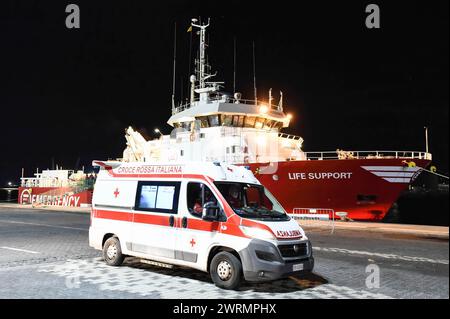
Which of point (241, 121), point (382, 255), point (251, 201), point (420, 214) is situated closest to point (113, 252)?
point (251, 201)

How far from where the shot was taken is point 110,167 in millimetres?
9414

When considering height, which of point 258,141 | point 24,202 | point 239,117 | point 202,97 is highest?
point 202,97

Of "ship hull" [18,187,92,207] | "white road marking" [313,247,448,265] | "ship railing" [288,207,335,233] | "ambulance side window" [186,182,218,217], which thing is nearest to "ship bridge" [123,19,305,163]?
"ship railing" [288,207,335,233]

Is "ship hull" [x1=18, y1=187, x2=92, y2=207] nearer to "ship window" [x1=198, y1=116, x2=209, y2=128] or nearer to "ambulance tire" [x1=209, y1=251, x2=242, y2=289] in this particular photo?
"ship window" [x1=198, y1=116, x2=209, y2=128]

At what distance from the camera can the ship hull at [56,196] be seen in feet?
115

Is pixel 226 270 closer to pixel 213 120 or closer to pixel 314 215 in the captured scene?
pixel 314 215

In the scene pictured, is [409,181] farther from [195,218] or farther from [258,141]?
[195,218]

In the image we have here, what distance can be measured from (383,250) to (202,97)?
16.8m

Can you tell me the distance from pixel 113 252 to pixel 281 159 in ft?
51.5

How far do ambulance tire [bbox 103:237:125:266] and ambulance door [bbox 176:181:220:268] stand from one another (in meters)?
1.91

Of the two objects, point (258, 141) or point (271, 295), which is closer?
point (271, 295)

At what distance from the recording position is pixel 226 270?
6.79 metres

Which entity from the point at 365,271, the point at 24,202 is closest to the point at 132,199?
the point at 365,271

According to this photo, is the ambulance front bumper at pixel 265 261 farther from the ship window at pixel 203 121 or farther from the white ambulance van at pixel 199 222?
the ship window at pixel 203 121
